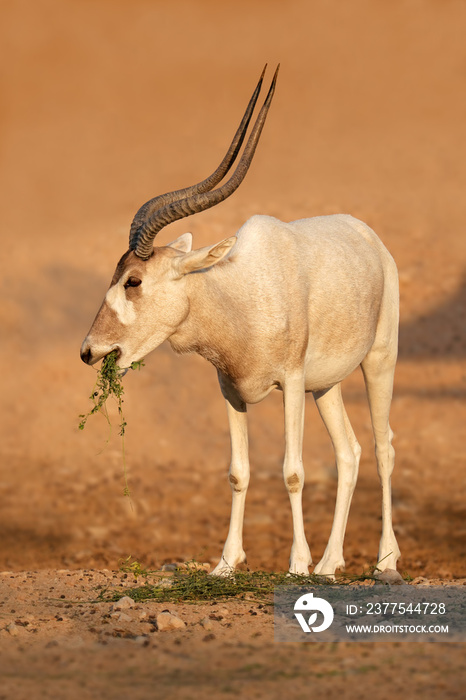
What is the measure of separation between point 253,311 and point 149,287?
82cm

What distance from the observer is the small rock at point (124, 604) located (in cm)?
732

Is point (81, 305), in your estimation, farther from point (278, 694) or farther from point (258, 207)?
point (278, 694)

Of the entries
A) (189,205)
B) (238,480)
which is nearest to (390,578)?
(238,480)

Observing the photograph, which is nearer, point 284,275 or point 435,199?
point 284,275

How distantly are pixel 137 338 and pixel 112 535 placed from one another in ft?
19.5

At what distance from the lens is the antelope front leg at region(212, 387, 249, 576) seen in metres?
8.70

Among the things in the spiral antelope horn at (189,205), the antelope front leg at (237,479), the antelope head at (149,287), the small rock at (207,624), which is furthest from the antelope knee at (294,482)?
the spiral antelope horn at (189,205)

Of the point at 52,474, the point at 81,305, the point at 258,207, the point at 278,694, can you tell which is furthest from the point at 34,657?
the point at 258,207

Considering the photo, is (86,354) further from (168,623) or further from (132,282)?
(168,623)

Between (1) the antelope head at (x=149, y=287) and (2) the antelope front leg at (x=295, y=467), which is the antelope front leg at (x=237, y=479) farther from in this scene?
(1) the antelope head at (x=149, y=287)

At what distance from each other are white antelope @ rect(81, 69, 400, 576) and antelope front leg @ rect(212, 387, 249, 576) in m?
0.01

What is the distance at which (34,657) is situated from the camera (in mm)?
5949

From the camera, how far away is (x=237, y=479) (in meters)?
8.75

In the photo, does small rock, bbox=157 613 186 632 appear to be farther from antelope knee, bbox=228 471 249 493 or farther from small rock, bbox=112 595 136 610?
antelope knee, bbox=228 471 249 493
